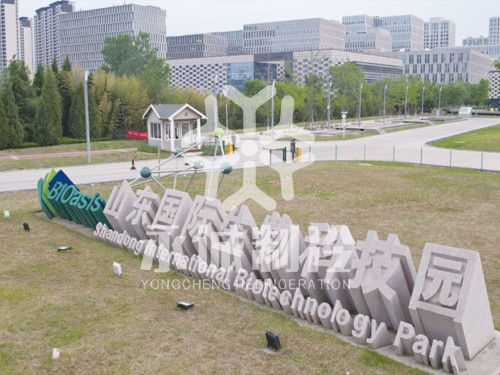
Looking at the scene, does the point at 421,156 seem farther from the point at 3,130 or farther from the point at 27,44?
the point at 27,44

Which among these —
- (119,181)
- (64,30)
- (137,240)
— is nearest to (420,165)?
(119,181)

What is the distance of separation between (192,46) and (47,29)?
47459 mm

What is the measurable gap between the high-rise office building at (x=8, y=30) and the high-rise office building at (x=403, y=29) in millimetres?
103066

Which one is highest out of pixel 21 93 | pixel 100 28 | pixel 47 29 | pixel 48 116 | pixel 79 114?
pixel 47 29

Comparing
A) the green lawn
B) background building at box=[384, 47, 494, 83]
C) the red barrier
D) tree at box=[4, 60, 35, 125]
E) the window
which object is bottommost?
the green lawn

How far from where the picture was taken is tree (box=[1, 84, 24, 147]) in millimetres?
34250

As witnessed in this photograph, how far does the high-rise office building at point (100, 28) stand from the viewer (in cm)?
11231

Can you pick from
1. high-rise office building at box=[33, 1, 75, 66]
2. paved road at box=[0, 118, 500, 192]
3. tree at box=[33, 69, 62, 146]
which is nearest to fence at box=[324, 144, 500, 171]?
paved road at box=[0, 118, 500, 192]

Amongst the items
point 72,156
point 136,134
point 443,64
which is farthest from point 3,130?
point 443,64

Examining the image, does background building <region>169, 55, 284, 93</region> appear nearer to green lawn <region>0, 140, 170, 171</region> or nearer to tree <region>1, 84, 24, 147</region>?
green lawn <region>0, 140, 170, 171</region>

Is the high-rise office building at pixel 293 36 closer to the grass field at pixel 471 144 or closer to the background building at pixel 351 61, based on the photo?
the background building at pixel 351 61

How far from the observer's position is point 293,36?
121 meters

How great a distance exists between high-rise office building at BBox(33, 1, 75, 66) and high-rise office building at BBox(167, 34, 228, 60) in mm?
31185

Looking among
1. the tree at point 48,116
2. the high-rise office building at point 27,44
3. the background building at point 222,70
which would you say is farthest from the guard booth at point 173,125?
the high-rise office building at point 27,44
